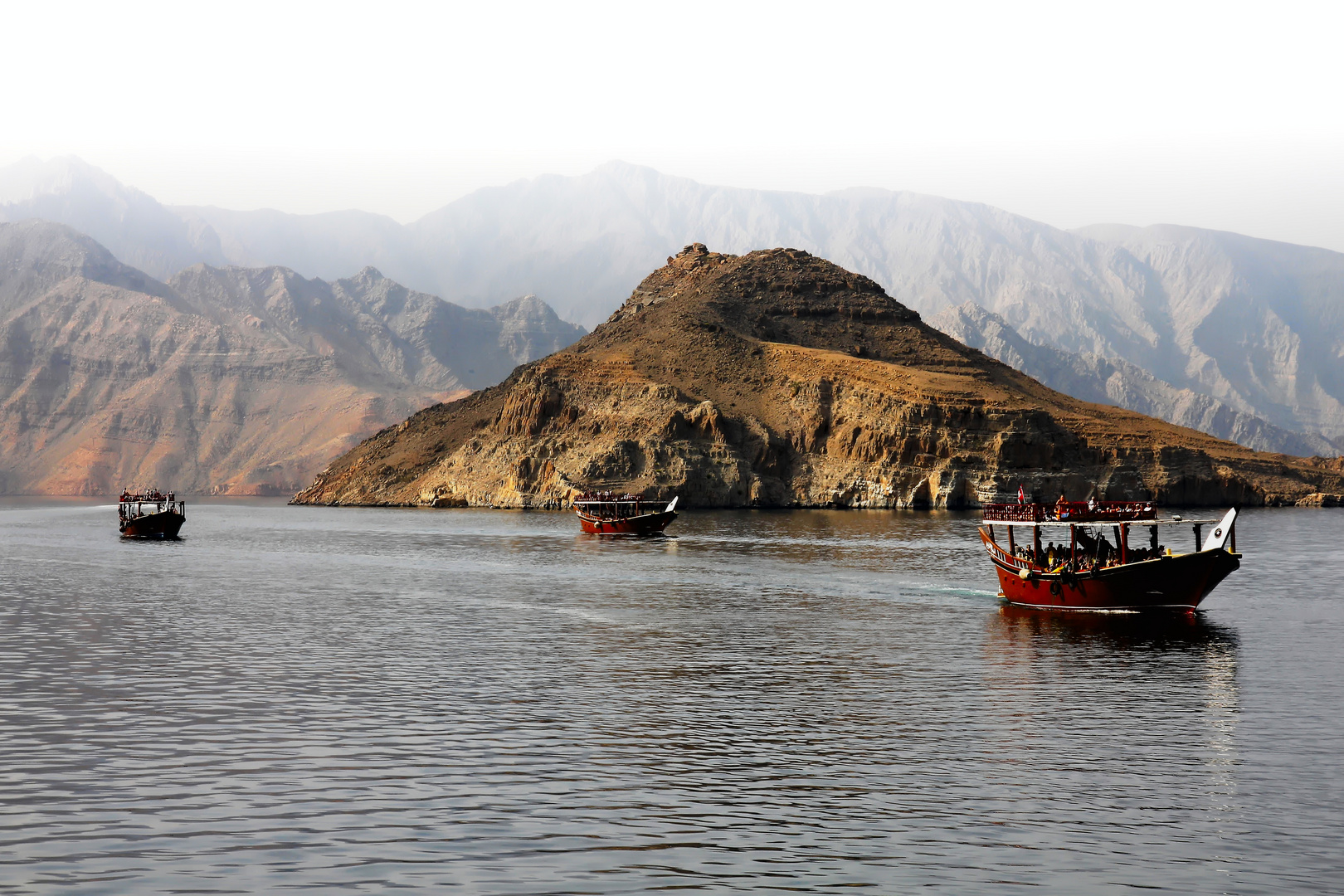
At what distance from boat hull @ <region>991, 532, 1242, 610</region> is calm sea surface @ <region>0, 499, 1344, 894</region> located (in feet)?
4.45

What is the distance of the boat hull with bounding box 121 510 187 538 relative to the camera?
140m

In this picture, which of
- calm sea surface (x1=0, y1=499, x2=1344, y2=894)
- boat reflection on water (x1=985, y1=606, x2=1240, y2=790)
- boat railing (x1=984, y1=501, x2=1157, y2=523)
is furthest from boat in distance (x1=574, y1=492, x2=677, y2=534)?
boat reflection on water (x1=985, y1=606, x2=1240, y2=790)

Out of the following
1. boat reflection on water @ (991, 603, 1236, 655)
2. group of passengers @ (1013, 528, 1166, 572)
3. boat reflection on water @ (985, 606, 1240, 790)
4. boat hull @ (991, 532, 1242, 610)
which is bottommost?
boat reflection on water @ (985, 606, 1240, 790)

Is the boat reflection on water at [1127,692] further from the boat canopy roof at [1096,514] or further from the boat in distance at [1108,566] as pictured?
the boat canopy roof at [1096,514]

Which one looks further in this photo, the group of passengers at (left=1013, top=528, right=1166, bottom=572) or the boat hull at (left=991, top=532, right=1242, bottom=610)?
the group of passengers at (left=1013, top=528, right=1166, bottom=572)

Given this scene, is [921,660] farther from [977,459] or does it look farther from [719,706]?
[977,459]

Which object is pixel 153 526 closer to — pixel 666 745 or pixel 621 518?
pixel 621 518

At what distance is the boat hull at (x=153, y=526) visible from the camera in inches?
5492

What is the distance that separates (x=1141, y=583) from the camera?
200 feet

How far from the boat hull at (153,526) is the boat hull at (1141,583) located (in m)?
106

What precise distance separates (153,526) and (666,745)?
121091 millimetres

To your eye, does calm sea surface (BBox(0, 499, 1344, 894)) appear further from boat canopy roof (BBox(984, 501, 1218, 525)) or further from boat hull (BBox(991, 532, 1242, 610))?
boat canopy roof (BBox(984, 501, 1218, 525))

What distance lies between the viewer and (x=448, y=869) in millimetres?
22562

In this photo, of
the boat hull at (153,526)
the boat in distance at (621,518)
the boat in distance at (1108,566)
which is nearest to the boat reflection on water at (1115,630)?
the boat in distance at (1108,566)
